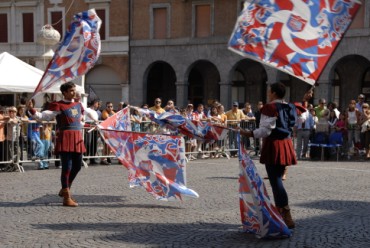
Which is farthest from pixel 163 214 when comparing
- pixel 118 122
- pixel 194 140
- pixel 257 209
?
pixel 194 140

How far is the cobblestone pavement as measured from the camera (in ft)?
23.7

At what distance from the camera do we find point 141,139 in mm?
10281

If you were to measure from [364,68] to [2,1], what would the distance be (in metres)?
21.7

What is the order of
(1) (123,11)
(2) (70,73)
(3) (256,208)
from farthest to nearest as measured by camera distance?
(1) (123,11), (2) (70,73), (3) (256,208)

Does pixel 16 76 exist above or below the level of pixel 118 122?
above

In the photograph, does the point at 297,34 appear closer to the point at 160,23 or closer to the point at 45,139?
the point at 45,139

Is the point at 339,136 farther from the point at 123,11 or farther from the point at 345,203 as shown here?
the point at 123,11

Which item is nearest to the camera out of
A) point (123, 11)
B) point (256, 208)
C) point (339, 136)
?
point (256, 208)

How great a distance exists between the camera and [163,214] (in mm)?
8953

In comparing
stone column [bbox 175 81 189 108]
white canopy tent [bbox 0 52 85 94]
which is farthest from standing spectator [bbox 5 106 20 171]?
stone column [bbox 175 81 189 108]

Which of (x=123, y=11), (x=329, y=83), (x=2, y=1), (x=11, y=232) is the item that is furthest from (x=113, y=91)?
(x=11, y=232)

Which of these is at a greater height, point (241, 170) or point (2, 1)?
point (2, 1)

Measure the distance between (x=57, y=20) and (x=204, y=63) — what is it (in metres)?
9.13

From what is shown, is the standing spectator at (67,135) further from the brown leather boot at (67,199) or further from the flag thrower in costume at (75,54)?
the flag thrower in costume at (75,54)
